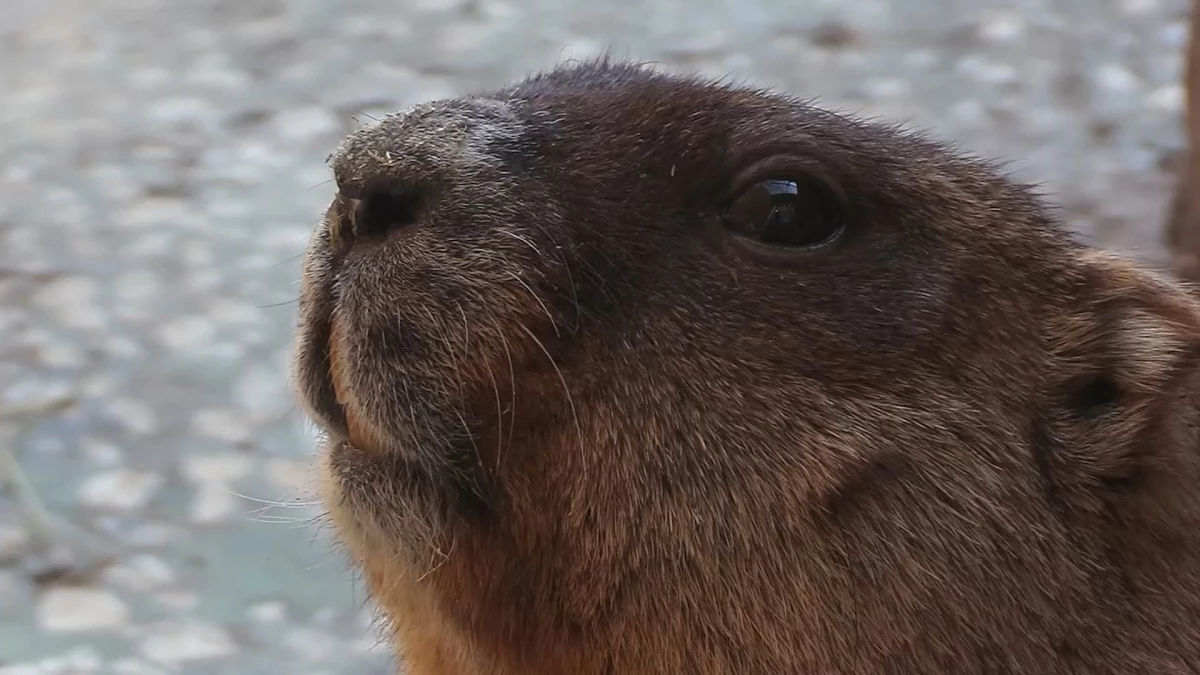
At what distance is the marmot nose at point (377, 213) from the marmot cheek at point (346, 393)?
127 millimetres

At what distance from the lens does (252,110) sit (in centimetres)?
542

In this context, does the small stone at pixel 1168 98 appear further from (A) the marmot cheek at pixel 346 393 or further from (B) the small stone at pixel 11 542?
(A) the marmot cheek at pixel 346 393

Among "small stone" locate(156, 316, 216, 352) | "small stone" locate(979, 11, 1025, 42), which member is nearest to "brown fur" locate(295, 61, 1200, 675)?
"small stone" locate(156, 316, 216, 352)

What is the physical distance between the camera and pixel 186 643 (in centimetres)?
352

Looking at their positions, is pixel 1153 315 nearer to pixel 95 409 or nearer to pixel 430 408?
pixel 430 408

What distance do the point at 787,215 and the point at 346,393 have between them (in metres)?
0.68

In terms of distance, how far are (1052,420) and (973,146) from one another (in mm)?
3196

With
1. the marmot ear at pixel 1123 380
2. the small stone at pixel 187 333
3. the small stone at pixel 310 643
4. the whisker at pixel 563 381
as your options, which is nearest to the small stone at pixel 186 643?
the small stone at pixel 310 643

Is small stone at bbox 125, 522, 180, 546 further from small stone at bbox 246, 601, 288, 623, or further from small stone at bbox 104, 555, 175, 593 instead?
small stone at bbox 246, 601, 288, 623

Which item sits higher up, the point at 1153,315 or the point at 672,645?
the point at 1153,315

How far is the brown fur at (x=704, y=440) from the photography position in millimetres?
2023

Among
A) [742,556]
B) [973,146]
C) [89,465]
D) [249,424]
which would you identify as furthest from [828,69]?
[742,556]

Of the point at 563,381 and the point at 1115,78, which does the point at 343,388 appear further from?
the point at 1115,78

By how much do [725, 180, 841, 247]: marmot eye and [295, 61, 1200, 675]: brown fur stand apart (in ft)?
0.10
